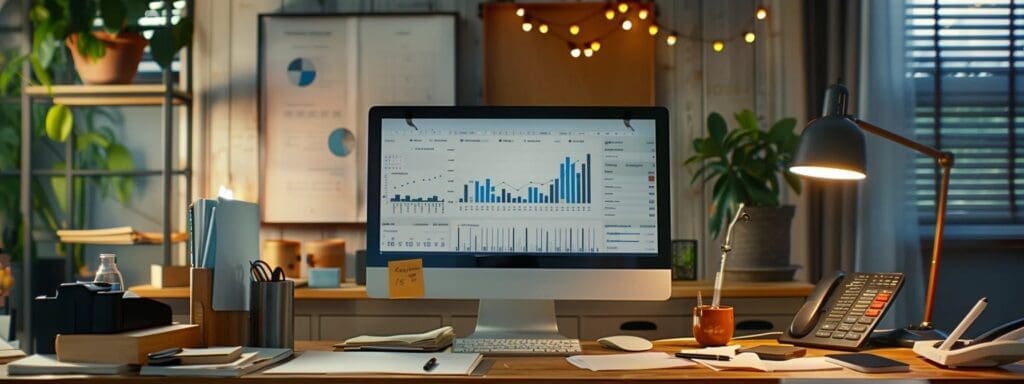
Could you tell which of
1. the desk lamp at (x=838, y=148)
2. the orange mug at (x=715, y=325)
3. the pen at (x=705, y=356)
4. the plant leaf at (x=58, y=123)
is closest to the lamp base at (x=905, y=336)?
the desk lamp at (x=838, y=148)

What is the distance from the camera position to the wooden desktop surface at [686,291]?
288cm

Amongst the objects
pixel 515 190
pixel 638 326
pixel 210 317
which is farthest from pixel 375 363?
pixel 638 326

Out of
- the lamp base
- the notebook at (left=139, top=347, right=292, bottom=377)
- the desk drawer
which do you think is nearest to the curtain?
the lamp base

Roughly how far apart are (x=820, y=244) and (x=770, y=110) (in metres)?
0.53

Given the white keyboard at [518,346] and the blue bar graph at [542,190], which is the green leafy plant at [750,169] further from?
the white keyboard at [518,346]

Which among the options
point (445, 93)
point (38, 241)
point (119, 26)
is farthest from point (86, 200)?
point (445, 93)

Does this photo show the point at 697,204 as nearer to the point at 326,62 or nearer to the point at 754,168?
the point at 754,168

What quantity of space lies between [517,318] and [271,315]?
1.56ft

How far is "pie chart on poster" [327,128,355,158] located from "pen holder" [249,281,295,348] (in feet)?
6.23

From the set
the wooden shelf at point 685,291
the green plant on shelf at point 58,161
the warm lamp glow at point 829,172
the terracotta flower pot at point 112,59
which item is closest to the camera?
the warm lamp glow at point 829,172

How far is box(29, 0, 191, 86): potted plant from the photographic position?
3406 mm

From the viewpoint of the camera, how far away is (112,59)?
3496 millimetres

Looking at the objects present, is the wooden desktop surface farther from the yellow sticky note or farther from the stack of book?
the yellow sticky note

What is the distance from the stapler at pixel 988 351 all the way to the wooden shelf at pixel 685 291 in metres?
1.16
